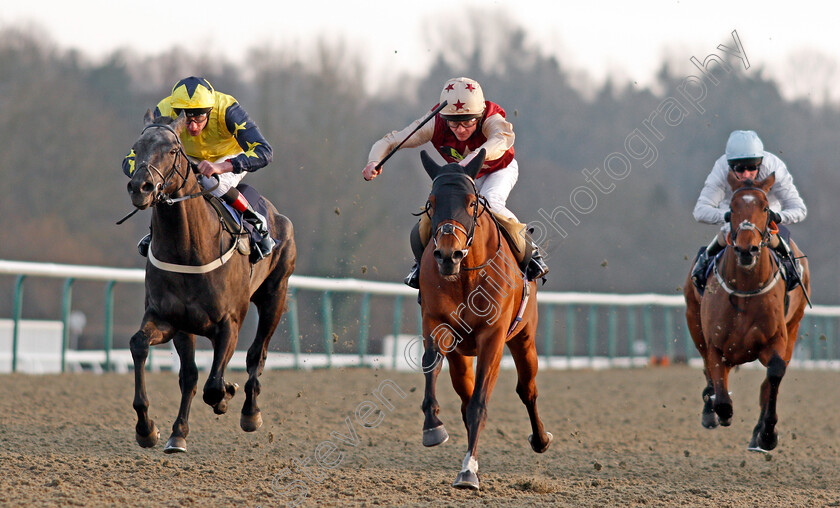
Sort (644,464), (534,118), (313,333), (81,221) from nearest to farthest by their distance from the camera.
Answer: (644,464) < (313,333) < (81,221) < (534,118)

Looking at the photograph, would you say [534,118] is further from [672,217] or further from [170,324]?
[170,324]

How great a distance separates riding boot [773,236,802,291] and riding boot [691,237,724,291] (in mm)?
455

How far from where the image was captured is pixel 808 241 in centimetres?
4197

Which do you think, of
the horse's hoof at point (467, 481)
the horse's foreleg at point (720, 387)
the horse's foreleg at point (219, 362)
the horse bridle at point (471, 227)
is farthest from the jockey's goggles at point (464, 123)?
the horse's foreleg at point (720, 387)

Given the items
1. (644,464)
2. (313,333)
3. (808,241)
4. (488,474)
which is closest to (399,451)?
(488,474)

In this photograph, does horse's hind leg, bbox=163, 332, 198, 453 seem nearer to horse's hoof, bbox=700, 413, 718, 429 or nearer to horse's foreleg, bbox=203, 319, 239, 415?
horse's foreleg, bbox=203, 319, 239, 415

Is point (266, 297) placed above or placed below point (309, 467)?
above

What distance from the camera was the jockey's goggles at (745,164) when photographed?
7852 mm

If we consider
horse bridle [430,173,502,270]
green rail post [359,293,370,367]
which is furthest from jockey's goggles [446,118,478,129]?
green rail post [359,293,370,367]

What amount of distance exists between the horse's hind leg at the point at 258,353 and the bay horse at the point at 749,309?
10.1 feet

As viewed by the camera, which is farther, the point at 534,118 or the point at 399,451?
the point at 534,118

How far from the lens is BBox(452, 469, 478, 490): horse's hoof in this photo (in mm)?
5363

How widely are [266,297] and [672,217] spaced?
3356cm

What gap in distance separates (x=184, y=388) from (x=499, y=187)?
2243mm
